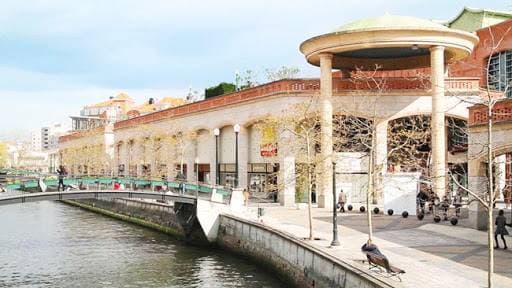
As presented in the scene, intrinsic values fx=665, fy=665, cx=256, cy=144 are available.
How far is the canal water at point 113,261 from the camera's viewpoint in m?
25.9

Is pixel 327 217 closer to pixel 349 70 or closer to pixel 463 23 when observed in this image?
pixel 349 70

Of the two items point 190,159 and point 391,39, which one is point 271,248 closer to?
point 391,39

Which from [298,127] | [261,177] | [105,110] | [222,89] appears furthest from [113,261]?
[105,110]

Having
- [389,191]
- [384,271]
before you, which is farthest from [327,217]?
[384,271]

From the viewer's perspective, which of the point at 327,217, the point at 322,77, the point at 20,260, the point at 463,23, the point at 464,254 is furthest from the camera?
the point at 463,23

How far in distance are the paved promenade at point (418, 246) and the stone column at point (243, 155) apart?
13.2m

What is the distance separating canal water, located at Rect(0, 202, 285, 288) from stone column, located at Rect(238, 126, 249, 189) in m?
8.30

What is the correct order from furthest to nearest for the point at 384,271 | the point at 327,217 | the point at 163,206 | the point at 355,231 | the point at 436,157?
the point at 163,206
the point at 436,157
the point at 327,217
the point at 355,231
the point at 384,271

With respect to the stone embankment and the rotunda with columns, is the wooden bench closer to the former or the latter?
the stone embankment

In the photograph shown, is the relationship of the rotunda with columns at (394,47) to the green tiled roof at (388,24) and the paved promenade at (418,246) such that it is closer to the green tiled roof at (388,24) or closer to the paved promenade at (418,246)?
the green tiled roof at (388,24)

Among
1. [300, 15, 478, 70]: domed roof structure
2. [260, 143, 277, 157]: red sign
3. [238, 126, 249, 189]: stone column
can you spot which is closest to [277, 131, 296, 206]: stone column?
[260, 143, 277, 157]: red sign

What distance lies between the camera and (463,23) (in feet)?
197

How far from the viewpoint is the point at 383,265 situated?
16.5m

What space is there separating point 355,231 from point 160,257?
32.4 feet
